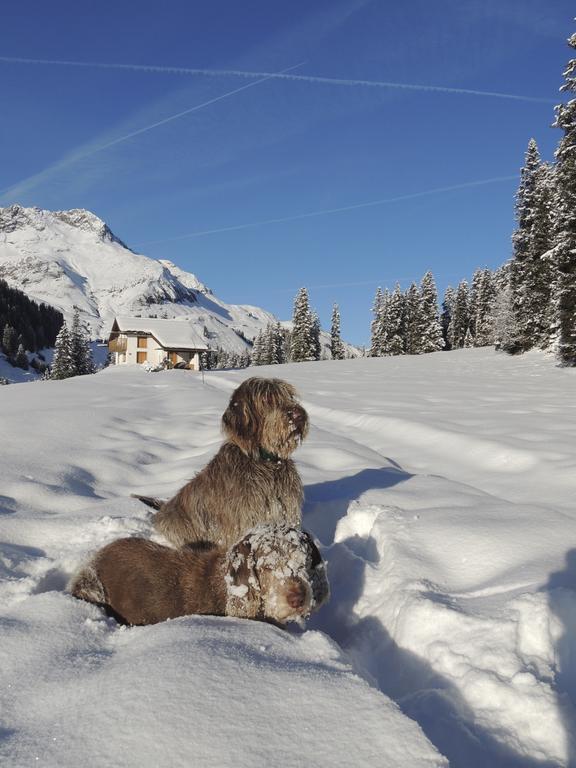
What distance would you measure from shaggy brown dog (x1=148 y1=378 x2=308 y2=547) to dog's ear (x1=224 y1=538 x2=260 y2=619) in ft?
3.27

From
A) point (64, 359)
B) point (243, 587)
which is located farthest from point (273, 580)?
point (64, 359)

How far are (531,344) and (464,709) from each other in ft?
133

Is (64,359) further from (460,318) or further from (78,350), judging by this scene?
(460,318)

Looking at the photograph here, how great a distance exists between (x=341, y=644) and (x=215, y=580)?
0.86 metres

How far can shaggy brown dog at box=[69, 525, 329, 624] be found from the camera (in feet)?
8.63

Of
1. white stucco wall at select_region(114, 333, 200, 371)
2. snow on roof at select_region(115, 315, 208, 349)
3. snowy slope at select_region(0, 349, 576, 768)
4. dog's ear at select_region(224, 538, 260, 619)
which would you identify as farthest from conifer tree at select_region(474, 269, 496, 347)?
dog's ear at select_region(224, 538, 260, 619)

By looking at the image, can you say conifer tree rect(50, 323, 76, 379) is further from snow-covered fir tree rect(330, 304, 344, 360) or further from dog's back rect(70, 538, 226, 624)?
dog's back rect(70, 538, 226, 624)

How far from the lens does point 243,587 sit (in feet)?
8.68

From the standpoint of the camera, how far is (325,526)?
469 cm

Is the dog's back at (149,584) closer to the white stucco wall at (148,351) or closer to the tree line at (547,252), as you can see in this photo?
the tree line at (547,252)

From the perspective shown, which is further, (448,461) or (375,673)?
(448,461)

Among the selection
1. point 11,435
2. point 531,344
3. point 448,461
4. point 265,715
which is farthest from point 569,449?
point 531,344

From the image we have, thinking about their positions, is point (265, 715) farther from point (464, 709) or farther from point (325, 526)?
point (325, 526)

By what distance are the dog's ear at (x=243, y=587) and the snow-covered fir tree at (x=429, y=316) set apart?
198ft
